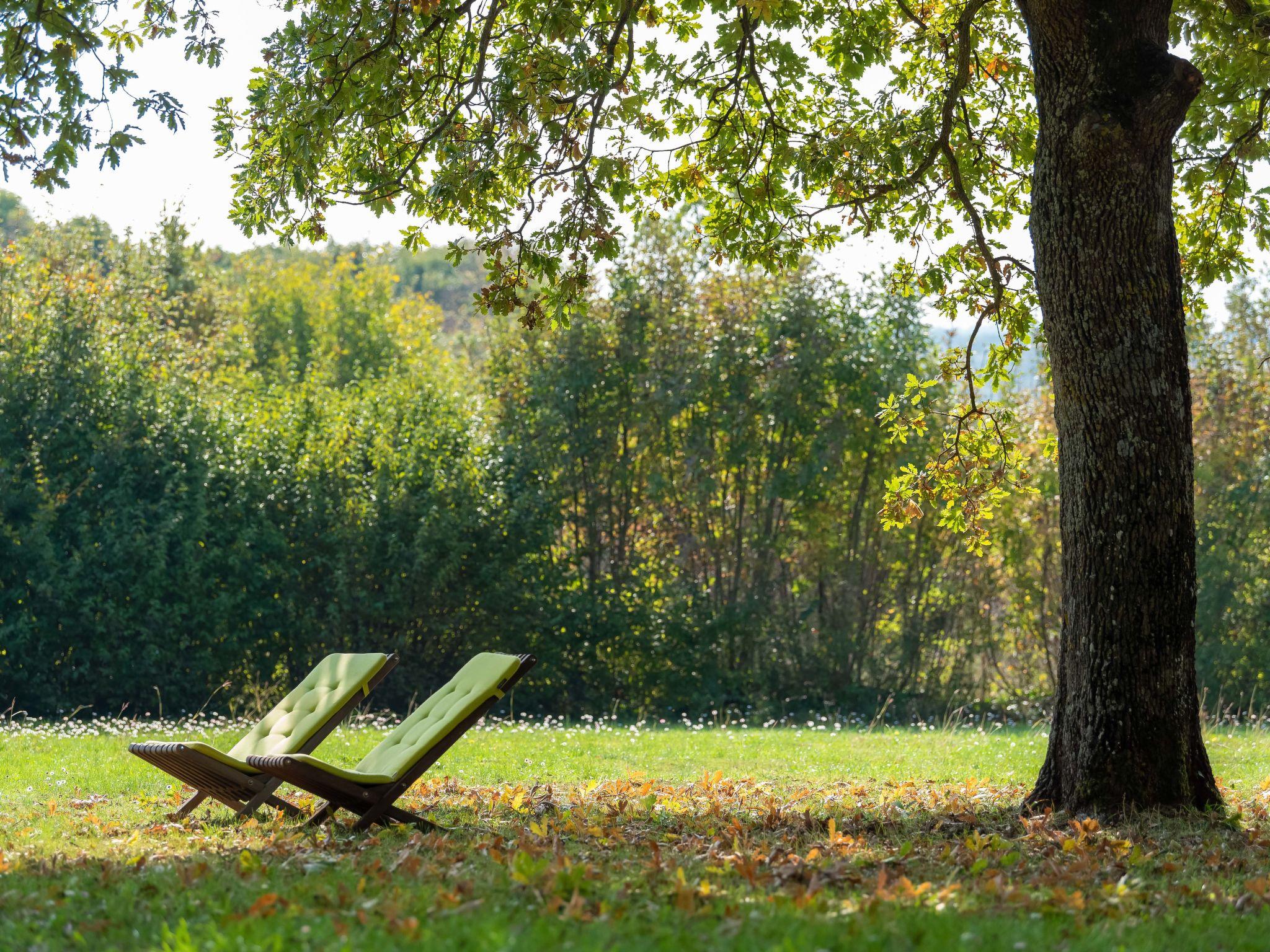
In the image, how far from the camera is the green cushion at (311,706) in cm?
639

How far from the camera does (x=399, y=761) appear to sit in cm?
560

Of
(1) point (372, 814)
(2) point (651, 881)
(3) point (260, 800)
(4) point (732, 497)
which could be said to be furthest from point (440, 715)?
(4) point (732, 497)

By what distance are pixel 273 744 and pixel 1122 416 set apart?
4756 mm

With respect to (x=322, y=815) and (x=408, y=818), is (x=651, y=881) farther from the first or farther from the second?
(x=322, y=815)

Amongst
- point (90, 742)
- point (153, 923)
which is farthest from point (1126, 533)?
point (90, 742)

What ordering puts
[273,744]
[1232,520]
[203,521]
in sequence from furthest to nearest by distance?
1. [1232,520]
2. [203,521]
3. [273,744]

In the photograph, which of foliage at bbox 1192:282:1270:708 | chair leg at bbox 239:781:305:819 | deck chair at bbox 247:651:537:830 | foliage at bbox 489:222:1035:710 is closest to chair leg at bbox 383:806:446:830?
deck chair at bbox 247:651:537:830

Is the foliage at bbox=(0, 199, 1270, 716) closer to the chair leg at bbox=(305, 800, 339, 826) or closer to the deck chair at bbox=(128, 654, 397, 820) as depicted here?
the deck chair at bbox=(128, 654, 397, 820)

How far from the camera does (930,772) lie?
8.48m

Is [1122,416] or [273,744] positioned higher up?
[1122,416]

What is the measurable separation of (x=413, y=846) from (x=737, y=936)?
2.05 meters

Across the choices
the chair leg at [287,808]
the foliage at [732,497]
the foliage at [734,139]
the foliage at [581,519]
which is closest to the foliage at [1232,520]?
the foliage at [581,519]

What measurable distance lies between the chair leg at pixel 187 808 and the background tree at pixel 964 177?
3269mm

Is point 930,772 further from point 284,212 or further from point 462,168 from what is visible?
point 284,212
